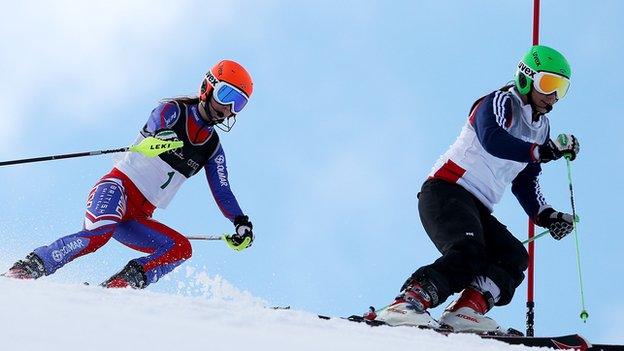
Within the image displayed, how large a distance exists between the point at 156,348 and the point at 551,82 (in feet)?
13.7

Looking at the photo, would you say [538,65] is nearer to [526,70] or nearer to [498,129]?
[526,70]

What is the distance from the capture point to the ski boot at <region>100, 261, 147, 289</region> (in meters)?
7.04

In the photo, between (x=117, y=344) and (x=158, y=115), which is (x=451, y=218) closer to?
(x=158, y=115)

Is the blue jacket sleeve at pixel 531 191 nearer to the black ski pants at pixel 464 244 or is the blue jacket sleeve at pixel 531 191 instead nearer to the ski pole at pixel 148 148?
the black ski pants at pixel 464 244

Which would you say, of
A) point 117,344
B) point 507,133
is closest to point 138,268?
point 507,133

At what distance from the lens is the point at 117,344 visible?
10.6 ft

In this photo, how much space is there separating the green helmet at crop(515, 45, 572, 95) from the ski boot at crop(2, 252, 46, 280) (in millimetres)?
3592

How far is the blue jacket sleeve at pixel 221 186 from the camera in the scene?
309 inches

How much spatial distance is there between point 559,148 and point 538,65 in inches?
29.8

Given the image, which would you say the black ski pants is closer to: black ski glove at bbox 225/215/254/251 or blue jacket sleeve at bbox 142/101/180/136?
black ski glove at bbox 225/215/254/251

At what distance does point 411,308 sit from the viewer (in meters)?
5.75

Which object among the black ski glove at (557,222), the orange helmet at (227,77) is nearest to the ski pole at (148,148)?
the orange helmet at (227,77)

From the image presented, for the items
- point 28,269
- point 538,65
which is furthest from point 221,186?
point 538,65

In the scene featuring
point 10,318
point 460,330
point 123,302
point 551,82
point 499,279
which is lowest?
point 10,318
